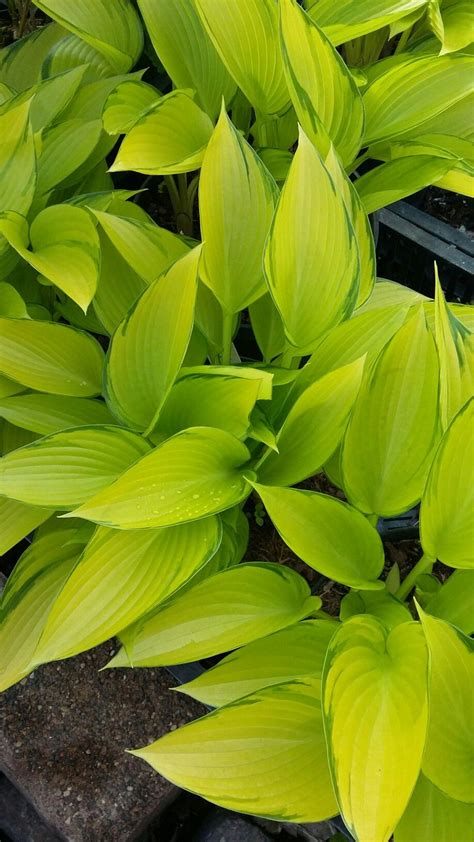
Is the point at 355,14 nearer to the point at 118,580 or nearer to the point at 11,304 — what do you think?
the point at 11,304

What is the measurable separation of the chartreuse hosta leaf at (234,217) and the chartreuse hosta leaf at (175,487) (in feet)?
0.69

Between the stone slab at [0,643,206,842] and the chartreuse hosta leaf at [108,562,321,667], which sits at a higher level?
the chartreuse hosta leaf at [108,562,321,667]

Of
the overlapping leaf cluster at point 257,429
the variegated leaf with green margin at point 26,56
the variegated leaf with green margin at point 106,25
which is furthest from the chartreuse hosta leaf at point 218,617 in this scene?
the variegated leaf with green margin at point 26,56

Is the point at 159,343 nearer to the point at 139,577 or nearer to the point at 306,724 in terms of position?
the point at 139,577

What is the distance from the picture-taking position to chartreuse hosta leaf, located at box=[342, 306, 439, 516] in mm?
734

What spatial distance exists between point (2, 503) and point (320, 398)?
0.39m

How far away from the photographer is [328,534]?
2.46 ft

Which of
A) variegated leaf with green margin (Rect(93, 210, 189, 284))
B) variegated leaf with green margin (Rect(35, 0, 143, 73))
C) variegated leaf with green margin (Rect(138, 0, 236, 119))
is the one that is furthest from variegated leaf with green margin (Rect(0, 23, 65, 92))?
variegated leaf with green margin (Rect(93, 210, 189, 284))

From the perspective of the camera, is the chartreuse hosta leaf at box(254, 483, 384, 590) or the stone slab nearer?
the chartreuse hosta leaf at box(254, 483, 384, 590)

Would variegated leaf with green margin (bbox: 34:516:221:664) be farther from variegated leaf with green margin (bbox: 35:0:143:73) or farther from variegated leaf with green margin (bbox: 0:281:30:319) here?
variegated leaf with green margin (bbox: 35:0:143:73)

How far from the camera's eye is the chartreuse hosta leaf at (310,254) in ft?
2.56

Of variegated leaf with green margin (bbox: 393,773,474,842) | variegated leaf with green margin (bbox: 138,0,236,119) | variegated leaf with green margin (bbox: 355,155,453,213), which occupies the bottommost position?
variegated leaf with green margin (bbox: 393,773,474,842)

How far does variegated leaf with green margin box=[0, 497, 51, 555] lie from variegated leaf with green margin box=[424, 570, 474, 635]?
0.43 metres

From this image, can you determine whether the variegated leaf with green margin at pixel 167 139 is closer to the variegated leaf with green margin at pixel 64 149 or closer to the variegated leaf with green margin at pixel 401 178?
the variegated leaf with green margin at pixel 64 149
